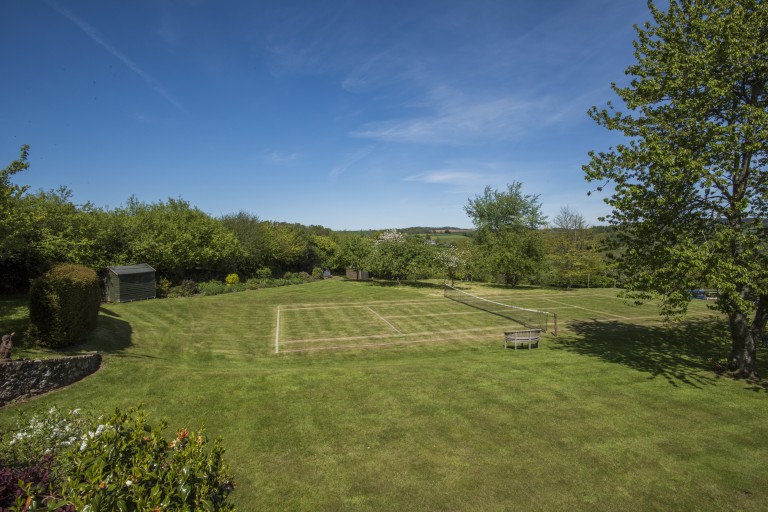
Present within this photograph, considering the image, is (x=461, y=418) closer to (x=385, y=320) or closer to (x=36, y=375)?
(x=36, y=375)

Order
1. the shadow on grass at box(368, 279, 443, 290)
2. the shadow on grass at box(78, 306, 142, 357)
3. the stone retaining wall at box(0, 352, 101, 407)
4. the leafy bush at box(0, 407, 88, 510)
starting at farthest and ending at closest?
the shadow on grass at box(368, 279, 443, 290) → the shadow on grass at box(78, 306, 142, 357) → the stone retaining wall at box(0, 352, 101, 407) → the leafy bush at box(0, 407, 88, 510)

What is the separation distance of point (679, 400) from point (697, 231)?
5908 millimetres

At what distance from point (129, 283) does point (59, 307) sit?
62.4ft

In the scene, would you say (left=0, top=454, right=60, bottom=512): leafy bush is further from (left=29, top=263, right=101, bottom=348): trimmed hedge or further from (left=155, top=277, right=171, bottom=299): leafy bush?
(left=155, top=277, right=171, bottom=299): leafy bush

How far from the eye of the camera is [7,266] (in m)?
25.5

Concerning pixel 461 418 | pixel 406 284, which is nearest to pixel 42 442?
pixel 461 418

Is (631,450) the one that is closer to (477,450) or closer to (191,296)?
(477,450)

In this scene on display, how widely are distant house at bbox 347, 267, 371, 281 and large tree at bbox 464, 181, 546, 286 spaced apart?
58.3 ft

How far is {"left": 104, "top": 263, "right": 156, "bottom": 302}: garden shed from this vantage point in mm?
29844

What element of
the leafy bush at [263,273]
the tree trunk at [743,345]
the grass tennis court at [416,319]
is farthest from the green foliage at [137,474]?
the leafy bush at [263,273]

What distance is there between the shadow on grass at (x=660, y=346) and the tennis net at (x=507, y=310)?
220cm

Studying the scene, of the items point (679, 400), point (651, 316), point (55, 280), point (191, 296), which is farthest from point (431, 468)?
point (191, 296)

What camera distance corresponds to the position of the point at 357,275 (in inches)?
2377

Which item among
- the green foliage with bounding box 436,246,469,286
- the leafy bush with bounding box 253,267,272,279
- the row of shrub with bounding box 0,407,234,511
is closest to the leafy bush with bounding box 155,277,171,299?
the leafy bush with bounding box 253,267,272,279
